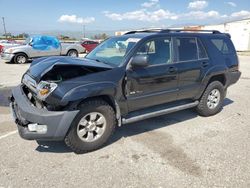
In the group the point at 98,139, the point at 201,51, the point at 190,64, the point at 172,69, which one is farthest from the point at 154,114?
the point at 201,51

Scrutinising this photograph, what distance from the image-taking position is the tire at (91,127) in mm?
3461

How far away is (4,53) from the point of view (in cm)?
1467

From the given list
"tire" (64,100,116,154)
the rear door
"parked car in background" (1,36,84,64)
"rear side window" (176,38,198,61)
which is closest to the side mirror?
"tire" (64,100,116,154)

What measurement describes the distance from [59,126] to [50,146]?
0.76m

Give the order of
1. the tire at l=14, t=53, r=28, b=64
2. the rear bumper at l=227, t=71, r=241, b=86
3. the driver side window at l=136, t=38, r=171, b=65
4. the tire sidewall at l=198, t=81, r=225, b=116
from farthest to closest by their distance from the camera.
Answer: the tire at l=14, t=53, r=28, b=64 → the rear bumper at l=227, t=71, r=241, b=86 → the tire sidewall at l=198, t=81, r=225, b=116 → the driver side window at l=136, t=38, r=171, b=65

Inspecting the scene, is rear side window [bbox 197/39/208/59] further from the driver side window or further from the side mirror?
the side mirror

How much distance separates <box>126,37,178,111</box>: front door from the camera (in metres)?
3.93

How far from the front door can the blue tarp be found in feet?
41.1

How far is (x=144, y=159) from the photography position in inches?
138

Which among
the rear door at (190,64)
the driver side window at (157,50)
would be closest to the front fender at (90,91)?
the driver side window at (157,50)

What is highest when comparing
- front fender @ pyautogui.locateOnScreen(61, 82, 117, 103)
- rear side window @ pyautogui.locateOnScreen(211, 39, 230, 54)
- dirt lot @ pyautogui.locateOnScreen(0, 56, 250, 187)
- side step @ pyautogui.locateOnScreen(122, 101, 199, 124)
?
rear side window @ pyautogui.locateOnScreen(211, 39, 230, 54)

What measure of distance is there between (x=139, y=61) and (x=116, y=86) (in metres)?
0.53

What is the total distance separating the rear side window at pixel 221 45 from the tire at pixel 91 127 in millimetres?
2972

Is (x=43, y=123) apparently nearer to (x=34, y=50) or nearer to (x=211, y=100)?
(x=211, y=100)
